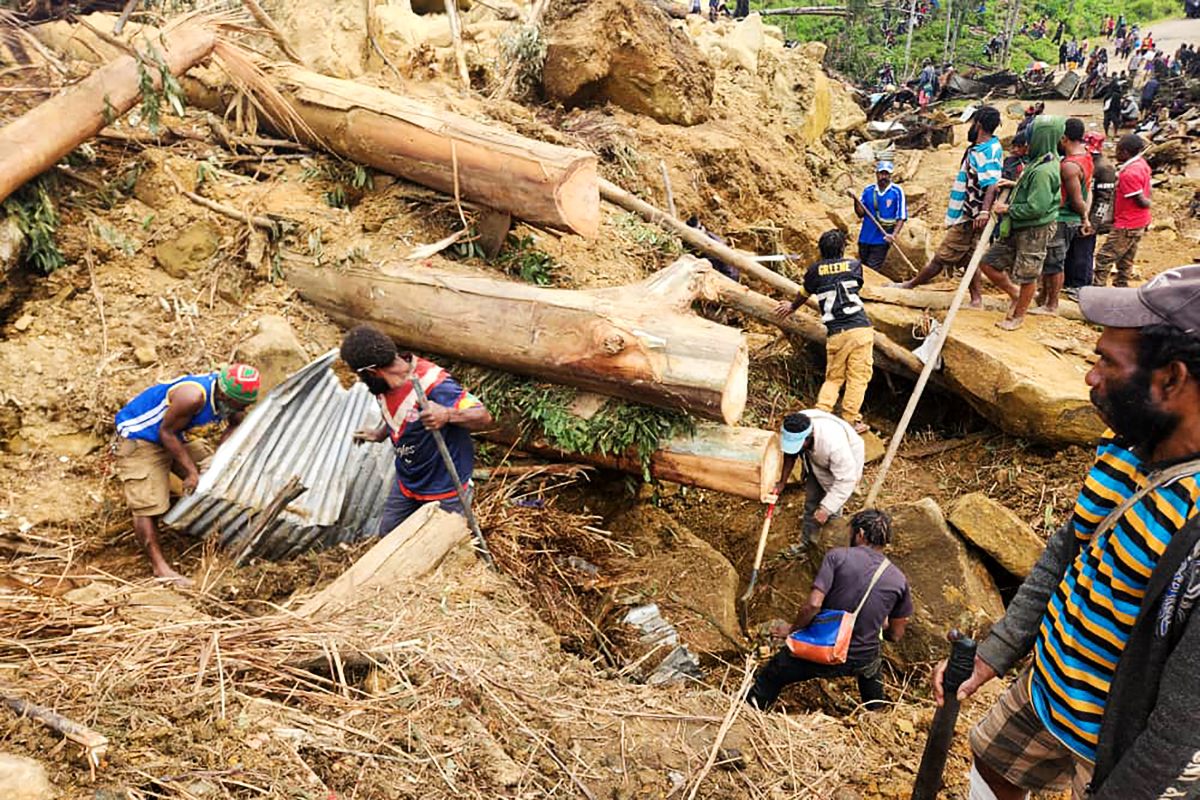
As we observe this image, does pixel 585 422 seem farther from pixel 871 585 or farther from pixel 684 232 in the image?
pixel 684 232

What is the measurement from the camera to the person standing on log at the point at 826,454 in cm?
494

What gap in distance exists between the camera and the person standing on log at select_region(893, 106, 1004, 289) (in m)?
6.33

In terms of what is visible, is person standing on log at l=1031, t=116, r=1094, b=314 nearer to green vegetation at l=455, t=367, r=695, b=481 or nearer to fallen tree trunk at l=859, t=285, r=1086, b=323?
fallen tree trunk at l=859, t=285, r=1086, b=323

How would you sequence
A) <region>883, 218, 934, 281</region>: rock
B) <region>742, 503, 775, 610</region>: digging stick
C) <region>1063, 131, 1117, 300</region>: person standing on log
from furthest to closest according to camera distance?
<region>883, 218, 934, 281</region>: rock → <region>1063, 131, 1117, 300</region>: person standing on log → <region>742, 503, 775, 610</region>: digging stick

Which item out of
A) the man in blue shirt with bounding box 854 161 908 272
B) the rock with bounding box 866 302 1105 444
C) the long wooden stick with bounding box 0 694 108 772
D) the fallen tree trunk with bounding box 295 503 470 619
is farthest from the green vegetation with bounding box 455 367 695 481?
the man in blue shirt with bounding box 854 161 908 272

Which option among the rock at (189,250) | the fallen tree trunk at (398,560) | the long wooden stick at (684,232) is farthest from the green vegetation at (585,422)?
the long wooden stick at (684,232)

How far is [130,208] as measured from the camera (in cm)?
545

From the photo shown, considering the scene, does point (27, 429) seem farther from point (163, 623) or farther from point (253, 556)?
point (163, 623)

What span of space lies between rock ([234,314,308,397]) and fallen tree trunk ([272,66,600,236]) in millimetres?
1517

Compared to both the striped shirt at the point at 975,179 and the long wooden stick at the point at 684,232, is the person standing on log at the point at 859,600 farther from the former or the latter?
the striped shirt at the point at 975,179

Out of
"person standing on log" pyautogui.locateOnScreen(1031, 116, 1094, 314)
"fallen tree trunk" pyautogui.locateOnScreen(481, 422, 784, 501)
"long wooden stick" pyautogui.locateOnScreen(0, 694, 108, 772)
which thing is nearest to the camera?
"long wooden stick" pyautogui.locateOnScreen(0, 694, 108, 772)

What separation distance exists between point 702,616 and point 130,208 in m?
4.72

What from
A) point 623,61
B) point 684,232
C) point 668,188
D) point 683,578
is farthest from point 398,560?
point 623,61

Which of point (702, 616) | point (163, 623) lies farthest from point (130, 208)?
point (702, 616)
